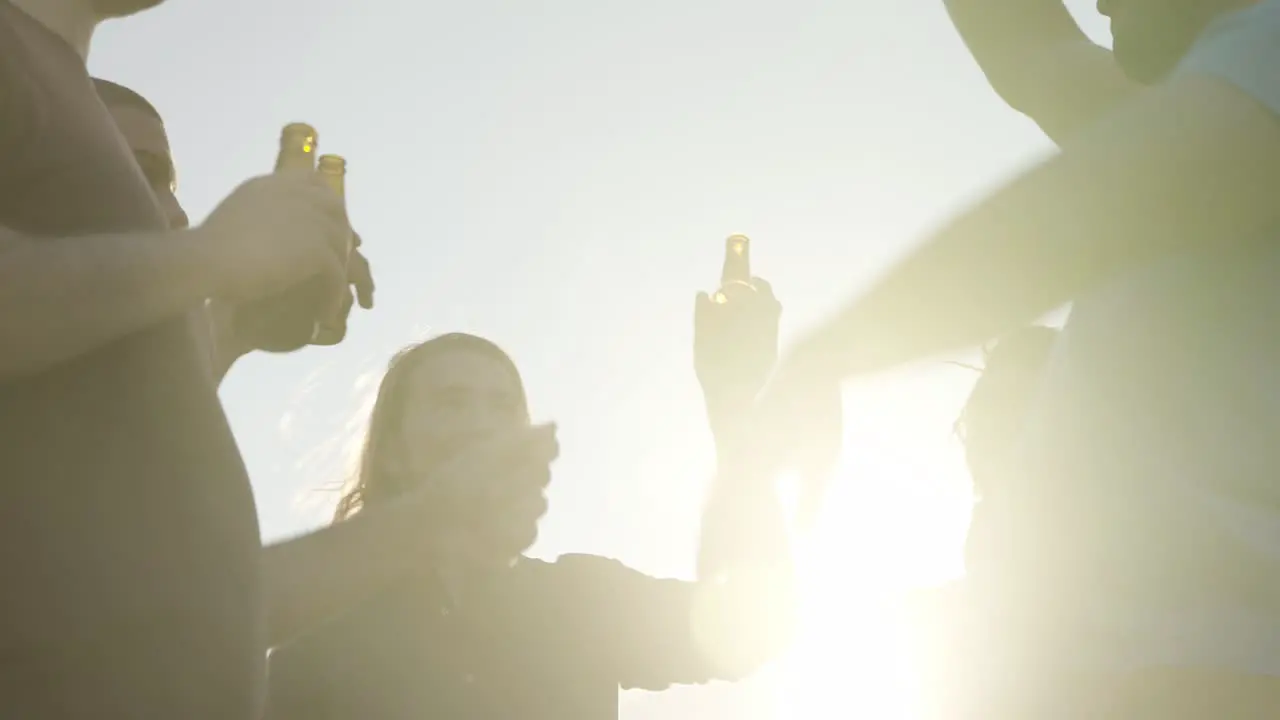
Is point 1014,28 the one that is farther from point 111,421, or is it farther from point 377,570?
point 377,570

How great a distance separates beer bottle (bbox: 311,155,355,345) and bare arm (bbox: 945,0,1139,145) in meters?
0.87

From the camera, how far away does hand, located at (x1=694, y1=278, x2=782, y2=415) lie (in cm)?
224

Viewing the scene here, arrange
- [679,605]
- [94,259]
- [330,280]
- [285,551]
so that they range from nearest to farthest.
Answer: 1. [94,259]
2. [330,280]
3. [285,551]
4. [679,605]

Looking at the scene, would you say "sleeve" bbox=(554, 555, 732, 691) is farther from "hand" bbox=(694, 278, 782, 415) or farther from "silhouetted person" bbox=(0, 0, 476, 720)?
"silhouetted person" bbox=(0, 0, 476, 720)

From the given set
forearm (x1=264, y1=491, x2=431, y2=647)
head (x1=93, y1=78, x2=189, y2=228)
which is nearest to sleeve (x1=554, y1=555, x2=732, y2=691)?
forearm (x1=264, y1=491, x2=431, y2=647)

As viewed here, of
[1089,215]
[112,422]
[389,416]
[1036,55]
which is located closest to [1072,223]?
[1089,215]

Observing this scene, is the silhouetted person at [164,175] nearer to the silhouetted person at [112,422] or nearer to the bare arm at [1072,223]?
the silhouetted person at [112,422]

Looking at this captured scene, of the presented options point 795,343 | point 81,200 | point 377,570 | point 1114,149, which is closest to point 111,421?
point 81,200

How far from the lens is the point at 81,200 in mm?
1179

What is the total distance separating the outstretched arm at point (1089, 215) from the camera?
38.1 inches

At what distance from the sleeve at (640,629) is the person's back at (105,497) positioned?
1671mm

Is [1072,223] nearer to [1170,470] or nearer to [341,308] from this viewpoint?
[1170,470]

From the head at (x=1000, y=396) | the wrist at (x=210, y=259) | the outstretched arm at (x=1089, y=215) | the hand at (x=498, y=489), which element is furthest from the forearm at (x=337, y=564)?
the head at (x=1000, y=396)

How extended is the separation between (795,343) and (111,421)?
68 cm
